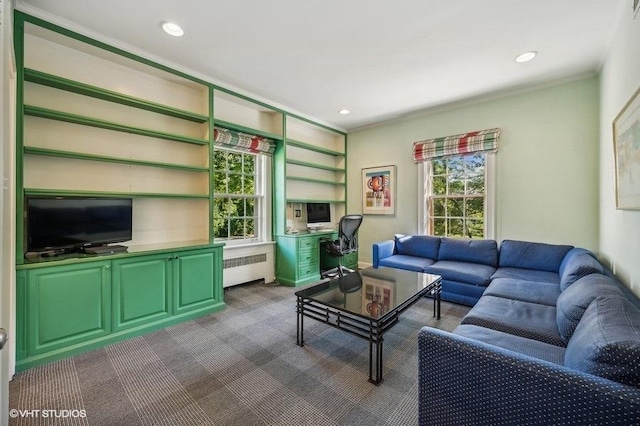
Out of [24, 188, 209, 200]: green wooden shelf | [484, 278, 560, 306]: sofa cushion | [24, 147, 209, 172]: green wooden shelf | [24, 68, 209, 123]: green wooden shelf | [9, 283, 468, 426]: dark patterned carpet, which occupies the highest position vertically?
[24, 68, 209, 123]: green wooden shelf

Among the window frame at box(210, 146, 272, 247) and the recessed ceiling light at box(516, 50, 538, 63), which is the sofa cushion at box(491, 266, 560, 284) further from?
the window frame at box(210, 146, 272, 247)

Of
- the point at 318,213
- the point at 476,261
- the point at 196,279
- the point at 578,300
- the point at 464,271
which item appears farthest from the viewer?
the point at 318,213

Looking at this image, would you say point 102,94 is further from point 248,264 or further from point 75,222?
point 248,264

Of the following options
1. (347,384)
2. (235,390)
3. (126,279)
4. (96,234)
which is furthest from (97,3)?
(347,384)

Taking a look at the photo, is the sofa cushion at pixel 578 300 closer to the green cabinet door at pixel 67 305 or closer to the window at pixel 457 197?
the window at pixel 457 197

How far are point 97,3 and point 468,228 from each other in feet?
15.3

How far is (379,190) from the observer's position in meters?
4.81

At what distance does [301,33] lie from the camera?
233 cm

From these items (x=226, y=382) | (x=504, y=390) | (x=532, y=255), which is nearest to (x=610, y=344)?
(x=504, y=390)

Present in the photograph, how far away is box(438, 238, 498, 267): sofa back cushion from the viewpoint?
3456mm

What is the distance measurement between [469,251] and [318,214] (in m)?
2.39

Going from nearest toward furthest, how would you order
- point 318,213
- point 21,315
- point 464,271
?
point 21,315, point 464,271, point 318,213

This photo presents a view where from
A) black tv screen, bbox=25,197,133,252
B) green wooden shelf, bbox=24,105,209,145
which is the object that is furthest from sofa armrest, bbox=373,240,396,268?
black tv screen, bbox=25,197,133,252

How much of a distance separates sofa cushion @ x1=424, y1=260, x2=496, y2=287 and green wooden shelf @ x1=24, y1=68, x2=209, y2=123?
3.32 metres
